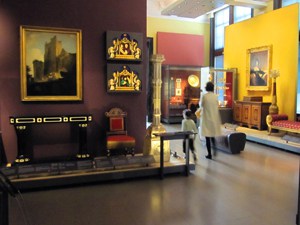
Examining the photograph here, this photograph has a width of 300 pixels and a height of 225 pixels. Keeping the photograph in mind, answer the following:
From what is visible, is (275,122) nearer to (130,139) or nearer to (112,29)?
(130,139)

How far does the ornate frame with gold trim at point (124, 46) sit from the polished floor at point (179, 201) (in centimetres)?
247

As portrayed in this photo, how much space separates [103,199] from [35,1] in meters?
3.82

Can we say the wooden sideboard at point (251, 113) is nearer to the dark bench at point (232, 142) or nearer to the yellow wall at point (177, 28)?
the dark bench at point (232, 142)

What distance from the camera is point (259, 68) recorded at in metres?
10.2

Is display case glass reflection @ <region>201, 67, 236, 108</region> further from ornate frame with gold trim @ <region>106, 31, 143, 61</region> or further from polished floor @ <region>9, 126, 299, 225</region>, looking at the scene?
polished floor @ <region>9, 126, 299, 225</region>

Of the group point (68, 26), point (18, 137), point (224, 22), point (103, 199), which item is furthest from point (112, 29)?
point (224, 22)

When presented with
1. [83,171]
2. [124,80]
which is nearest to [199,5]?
[124,80]

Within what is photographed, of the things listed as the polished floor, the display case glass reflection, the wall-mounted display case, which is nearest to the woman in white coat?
the polished floor

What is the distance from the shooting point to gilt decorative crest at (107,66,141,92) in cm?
579

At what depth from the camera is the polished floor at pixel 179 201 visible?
3.51 m

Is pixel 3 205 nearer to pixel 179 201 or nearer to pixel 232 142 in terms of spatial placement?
pixel 179 201

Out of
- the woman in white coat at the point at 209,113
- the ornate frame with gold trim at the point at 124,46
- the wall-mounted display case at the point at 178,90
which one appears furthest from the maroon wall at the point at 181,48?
the woman in white coat at the point at 209,113

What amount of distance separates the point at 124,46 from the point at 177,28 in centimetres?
895

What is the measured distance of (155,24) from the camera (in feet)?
44.8
